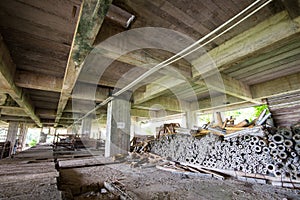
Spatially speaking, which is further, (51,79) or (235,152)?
(51,79)

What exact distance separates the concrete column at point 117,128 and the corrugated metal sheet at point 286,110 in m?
3.91

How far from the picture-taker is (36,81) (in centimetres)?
360

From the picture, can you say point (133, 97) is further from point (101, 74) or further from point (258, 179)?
point (258, 179)

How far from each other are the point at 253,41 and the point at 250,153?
6.46 feet

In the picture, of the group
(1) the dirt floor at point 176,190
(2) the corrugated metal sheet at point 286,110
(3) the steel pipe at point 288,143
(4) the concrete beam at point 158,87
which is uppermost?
(4) the concrete beam at point 158,87

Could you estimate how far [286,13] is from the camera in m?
1.84

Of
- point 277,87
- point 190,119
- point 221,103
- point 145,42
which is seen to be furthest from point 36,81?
point 277,87

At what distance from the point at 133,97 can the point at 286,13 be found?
439 cm

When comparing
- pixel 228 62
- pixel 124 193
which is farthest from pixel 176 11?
pixel 124 193

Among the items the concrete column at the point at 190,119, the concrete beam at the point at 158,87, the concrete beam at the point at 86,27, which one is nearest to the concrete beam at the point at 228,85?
the concrete beam at the point at 158,87

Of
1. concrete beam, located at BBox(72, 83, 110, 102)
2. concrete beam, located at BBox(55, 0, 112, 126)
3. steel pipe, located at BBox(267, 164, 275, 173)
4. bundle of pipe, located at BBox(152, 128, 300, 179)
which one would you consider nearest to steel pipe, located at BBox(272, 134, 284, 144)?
bundle of pipe, located at BBox(152, 128, 300, 179)

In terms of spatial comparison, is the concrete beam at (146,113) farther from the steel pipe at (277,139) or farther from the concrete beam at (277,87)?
the steel pipe at (277,139)

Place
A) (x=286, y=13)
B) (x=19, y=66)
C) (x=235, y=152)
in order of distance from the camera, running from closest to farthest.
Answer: (x=286, y=13) → (x=235, y=152) → (x=19, y=66)

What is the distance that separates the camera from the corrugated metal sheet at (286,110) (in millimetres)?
2900
